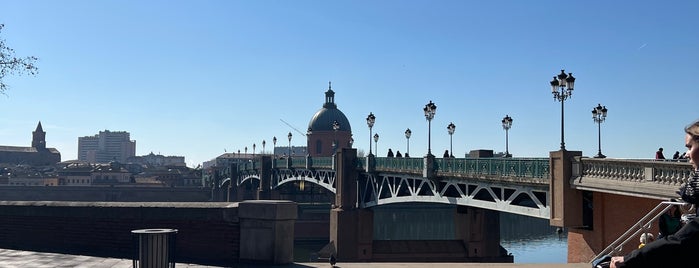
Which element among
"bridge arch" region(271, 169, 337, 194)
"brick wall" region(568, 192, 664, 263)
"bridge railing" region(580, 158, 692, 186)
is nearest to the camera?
"bridge railing" region(580, 158, 692, 186)

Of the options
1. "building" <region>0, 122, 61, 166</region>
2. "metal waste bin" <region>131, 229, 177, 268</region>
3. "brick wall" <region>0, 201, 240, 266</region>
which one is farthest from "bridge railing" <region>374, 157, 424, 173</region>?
"building" <region>0, 122, 61, 166</region>

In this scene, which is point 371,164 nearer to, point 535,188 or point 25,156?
point 535,188

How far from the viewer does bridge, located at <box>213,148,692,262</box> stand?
15773 mm

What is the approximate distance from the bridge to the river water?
16.7 meters

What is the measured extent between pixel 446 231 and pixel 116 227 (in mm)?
83254

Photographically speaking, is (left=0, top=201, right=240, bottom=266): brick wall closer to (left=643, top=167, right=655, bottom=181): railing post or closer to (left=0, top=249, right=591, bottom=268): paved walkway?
(left=0, top=249, right=591, bottom=268): paved walkway

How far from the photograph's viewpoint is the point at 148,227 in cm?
1334

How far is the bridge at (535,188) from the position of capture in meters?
15.8

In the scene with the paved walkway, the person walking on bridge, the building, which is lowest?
the paved walkway

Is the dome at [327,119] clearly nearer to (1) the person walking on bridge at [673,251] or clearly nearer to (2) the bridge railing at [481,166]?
(2) the bridge railing at [481,166]

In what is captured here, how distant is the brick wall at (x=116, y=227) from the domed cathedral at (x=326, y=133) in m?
108

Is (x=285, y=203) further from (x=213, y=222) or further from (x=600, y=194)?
(x=600, y=194)

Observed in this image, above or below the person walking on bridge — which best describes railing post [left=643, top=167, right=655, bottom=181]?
above

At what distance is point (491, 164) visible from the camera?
25.8m
